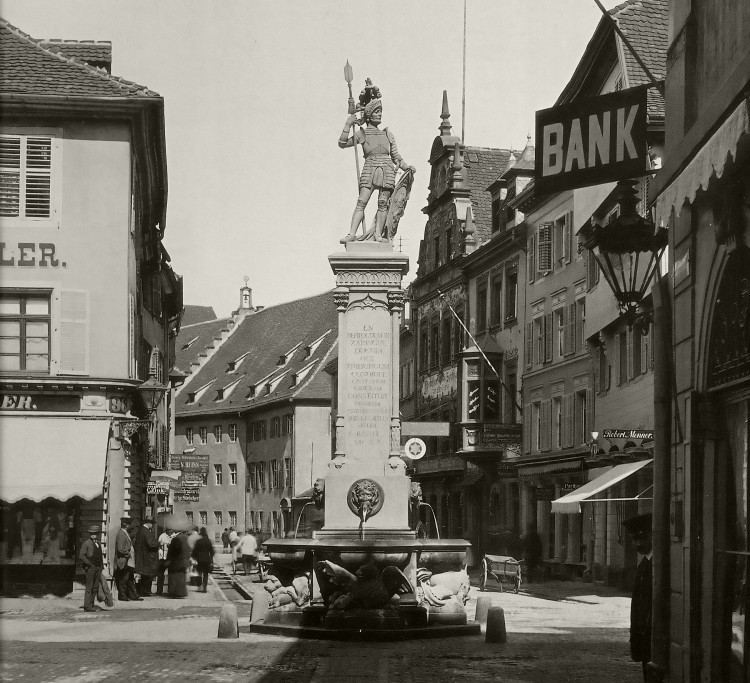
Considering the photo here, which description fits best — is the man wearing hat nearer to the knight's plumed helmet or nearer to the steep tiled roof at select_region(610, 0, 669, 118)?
the knight's plumed helmet

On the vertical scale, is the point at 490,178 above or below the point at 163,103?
above

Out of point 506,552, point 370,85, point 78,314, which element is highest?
point 370,85

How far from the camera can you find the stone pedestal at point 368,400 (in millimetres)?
21734

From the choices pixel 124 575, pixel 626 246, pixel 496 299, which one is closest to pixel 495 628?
pixel 626 246

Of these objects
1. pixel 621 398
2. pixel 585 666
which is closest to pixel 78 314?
pixel 621 398

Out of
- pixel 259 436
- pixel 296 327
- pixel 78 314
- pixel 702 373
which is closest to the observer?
pixel 702 373

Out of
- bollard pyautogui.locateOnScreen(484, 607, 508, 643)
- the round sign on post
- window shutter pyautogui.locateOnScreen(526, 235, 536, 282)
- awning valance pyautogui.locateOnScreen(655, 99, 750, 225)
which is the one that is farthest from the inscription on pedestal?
window shutter pyautogui.locateOnScreen(526, 235, 536, 282)

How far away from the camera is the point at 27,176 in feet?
97.6

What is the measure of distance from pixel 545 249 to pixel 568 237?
2.45 m

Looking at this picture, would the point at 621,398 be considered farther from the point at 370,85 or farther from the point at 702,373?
the point at 702,373

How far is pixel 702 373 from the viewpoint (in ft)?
35.9

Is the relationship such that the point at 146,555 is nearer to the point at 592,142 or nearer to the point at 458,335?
the point at 592,142

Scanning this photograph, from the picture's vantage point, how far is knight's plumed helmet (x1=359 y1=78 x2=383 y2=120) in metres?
23.4

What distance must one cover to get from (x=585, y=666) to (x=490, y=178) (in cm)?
4661
